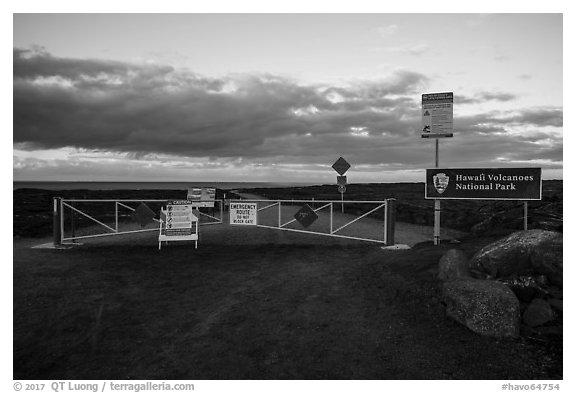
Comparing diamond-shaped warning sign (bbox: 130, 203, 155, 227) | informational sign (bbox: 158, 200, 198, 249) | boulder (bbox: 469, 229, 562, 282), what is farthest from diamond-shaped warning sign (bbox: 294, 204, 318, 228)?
boulder (bbox: 469, 229, 562, 282)

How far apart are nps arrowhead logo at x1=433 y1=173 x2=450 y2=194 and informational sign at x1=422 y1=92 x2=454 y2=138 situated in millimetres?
1144

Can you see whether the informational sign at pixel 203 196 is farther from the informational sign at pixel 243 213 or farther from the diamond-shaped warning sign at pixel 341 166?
the diamond-shaped warning sign at pixel 341 166

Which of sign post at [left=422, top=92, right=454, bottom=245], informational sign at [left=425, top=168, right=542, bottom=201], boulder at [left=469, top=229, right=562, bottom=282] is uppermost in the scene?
sign post at [left=422, top=92, right=454, bottom=245]

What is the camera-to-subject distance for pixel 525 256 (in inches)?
242

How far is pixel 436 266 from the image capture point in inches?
293

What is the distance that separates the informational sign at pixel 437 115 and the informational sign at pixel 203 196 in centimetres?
743

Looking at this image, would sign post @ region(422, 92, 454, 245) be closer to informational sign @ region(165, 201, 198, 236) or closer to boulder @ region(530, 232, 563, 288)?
boulder @ region(530, 232, 563, 288)

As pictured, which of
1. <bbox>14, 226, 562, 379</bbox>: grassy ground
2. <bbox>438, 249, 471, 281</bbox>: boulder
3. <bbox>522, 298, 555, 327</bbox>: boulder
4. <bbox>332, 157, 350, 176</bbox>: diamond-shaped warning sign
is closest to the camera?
<bbox>14, 226, 562, 379</bbox>: grassy ground

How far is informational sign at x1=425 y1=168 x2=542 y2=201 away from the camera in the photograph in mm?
9625

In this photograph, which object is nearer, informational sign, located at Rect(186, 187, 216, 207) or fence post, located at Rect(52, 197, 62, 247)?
fence post, located at Rect(52, 197, 62, 247)

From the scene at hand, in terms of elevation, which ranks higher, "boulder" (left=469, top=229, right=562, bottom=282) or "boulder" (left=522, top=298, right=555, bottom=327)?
"boulder" (left=469, top=229, right=562, bottom=282)

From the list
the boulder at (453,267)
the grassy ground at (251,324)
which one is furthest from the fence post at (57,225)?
the boulder at (453,267)

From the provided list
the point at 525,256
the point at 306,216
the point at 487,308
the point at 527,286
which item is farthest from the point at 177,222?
the point at 527,286

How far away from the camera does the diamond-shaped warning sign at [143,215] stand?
43.6 feet
